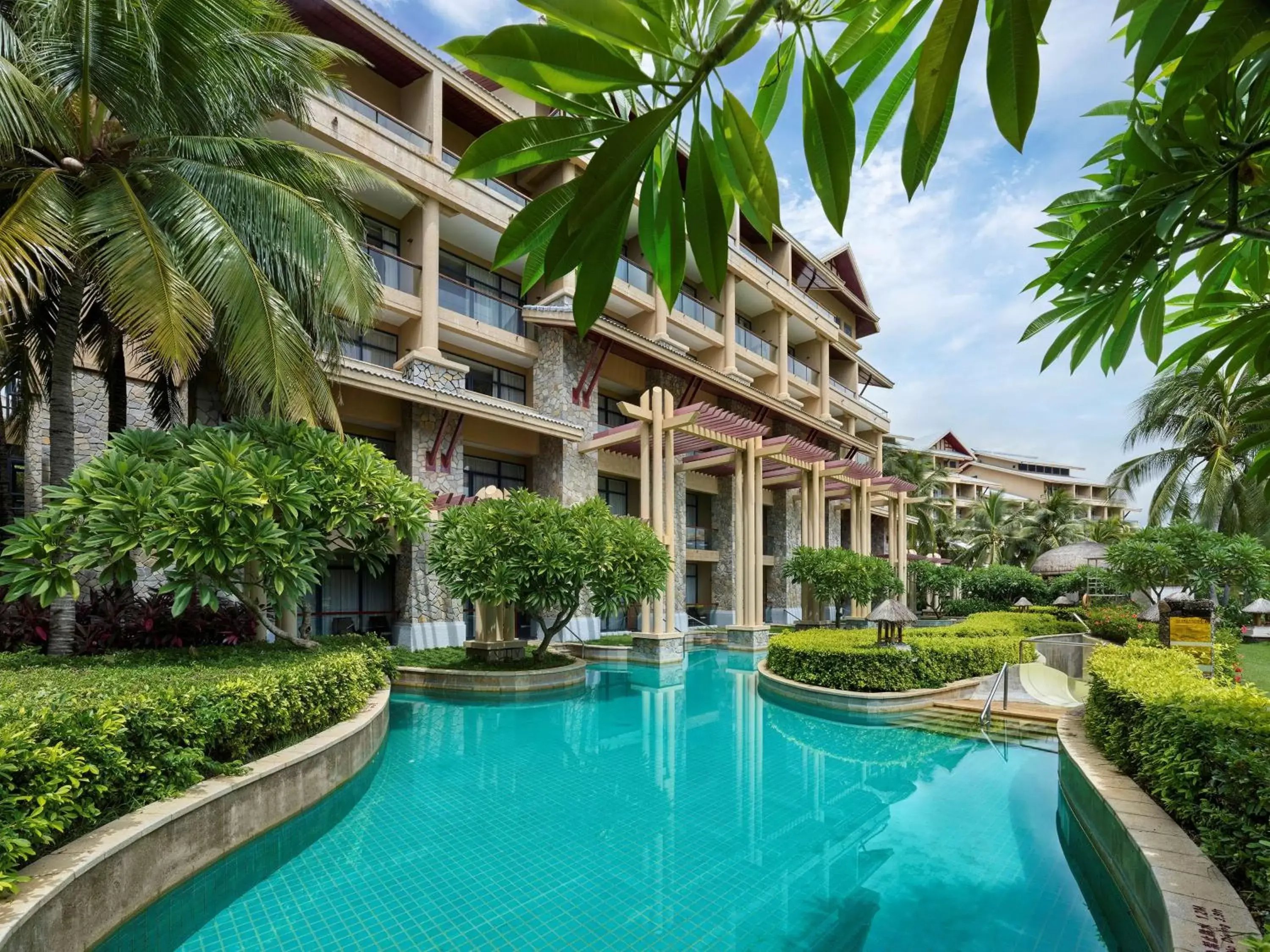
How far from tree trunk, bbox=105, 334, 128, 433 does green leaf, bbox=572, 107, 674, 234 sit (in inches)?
493

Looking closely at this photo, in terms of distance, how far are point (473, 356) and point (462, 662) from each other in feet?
32.1

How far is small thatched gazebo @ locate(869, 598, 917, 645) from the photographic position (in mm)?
12562

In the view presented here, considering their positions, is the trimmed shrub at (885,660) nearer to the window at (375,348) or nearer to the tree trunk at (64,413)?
the tree trunk at (64,413)

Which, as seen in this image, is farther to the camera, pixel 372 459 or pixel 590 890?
pixel 372 459

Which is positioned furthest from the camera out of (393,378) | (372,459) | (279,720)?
(393,378)

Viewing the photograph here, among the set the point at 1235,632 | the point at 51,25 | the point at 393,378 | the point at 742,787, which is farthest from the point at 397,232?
the point at 1235,632

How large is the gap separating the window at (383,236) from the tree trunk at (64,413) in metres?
9.82

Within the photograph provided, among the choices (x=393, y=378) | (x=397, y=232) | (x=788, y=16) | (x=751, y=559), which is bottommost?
(x=751, y=559)

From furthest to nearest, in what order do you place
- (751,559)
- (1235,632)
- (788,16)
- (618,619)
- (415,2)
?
(618,619) < (751,559) < (1235,632) < (415,2) < (788,16)

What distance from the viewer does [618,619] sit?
947 inches

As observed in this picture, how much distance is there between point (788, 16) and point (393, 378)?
15.9m

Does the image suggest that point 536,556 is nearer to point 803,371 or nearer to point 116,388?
point 116,388

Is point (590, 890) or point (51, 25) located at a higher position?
point (51, 25)

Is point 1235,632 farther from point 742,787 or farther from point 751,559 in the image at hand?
point 742,787
